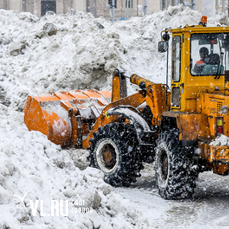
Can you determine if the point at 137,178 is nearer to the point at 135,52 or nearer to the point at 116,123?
the point at 116,123

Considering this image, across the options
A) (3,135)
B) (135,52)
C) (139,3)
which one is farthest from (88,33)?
(139,3)

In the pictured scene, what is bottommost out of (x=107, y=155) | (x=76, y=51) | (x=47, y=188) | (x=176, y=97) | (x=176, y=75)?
(x=107, y=155)

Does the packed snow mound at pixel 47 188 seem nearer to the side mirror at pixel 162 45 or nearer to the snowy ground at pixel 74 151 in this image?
the snowy ground at pixel 74 151

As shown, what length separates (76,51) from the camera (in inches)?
591

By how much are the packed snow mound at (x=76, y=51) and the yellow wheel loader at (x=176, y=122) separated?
219 inches

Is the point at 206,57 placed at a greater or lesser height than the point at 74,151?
greater

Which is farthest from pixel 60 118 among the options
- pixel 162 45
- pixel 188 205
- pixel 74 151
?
pixel 188 205

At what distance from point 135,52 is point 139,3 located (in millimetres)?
15320

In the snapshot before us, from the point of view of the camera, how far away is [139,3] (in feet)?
98.6

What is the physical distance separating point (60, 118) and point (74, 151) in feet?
4.48

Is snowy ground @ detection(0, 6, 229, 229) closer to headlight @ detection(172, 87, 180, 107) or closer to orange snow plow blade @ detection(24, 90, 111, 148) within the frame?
orange snow plow blade @ detection(24, 90, 111, 148)

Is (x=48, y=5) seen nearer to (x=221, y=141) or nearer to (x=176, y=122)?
(x=176, y=122)

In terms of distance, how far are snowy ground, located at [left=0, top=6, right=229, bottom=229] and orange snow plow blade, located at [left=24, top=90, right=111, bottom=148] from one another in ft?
1.08

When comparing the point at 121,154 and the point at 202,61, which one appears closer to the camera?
the point at 202,61
